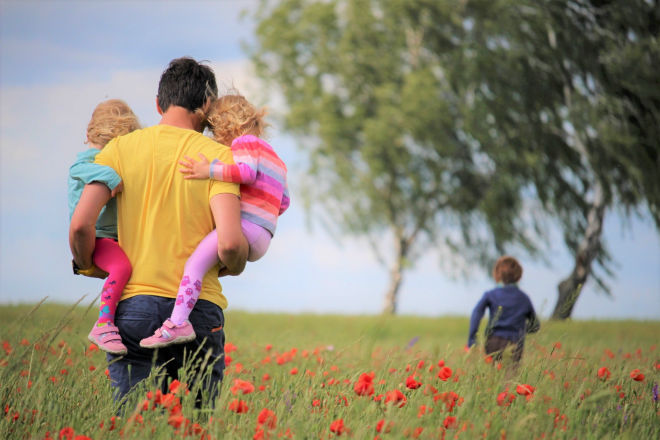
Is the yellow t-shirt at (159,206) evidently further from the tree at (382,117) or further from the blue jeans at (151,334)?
the tree at (382,117)

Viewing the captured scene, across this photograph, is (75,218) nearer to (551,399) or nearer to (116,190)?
(116,190)

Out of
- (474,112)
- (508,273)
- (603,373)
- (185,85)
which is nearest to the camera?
(185,85)

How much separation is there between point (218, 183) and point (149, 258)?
461 millimetres

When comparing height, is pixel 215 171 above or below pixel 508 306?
above

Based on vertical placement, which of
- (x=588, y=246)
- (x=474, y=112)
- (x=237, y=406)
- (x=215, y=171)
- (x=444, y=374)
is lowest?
(x=237, y=406)

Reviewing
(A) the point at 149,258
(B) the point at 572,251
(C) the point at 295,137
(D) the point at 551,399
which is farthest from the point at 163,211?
(C) the point at 295,137

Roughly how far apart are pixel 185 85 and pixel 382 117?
15.1 meters

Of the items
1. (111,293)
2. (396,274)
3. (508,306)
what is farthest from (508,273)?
(396,274)

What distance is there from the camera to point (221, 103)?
303 centimetres

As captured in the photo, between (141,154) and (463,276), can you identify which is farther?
(463,276)

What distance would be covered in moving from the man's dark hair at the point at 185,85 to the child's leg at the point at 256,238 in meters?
0.63

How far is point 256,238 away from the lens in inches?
113

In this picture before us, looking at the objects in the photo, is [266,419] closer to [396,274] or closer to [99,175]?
[99,175]

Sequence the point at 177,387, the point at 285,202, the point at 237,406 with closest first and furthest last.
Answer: the point at 237,406 < the point at 177,387 < the point at 285,202
